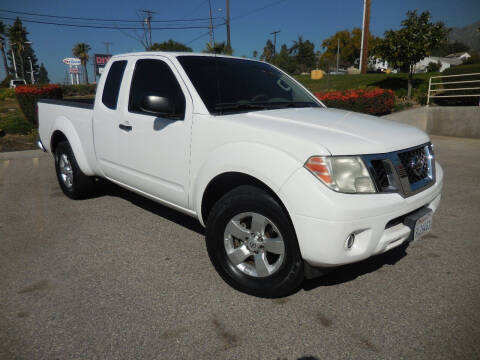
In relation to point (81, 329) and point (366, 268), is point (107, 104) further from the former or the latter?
point (366, 268)

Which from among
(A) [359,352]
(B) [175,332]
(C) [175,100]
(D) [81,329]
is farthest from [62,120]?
(A) [359,352]

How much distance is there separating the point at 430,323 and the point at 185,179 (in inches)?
81.0

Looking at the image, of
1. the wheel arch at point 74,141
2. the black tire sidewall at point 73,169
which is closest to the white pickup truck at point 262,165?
the wheel arch at point 74,141

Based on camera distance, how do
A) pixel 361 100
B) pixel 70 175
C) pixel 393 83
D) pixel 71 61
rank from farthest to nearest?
1. pixel 71 61
2. pixel 393 83
3. pixel 361 100
4. pixel 70 175

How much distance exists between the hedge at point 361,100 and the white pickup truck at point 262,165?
983 cm

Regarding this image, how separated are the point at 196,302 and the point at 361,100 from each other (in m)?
12.3

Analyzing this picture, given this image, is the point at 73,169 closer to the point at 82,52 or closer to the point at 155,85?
the point at 155,85

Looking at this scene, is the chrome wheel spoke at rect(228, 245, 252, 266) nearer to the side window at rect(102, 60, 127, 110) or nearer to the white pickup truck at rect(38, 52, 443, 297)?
the white pickup truck at rect(38, 52, 443, 297)

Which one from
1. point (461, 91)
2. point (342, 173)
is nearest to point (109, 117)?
point (342, 173)

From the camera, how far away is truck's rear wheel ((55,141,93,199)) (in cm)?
470

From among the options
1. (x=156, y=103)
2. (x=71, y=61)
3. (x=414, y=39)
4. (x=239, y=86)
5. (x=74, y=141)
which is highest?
(x=71, y=61)

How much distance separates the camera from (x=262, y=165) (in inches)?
93.7

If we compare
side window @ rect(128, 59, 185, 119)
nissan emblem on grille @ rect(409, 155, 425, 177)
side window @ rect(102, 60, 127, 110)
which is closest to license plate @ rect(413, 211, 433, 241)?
nissan emblem on grille @ rect(409, 155, 425, 177)

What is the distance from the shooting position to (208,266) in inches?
125
